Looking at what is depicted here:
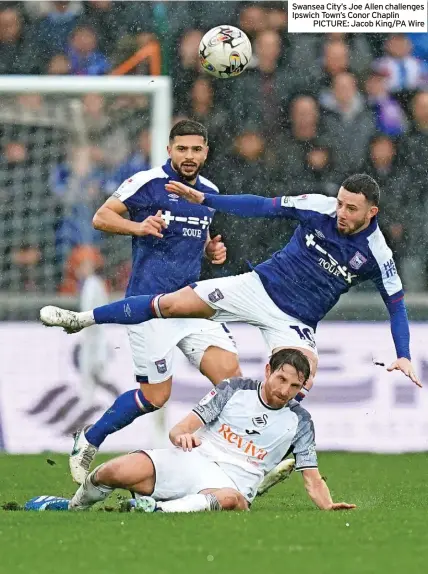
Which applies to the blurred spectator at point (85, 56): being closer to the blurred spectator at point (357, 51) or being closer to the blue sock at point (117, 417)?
the blurred spectator at point (357, 51)

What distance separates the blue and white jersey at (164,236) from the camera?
8.52 metres

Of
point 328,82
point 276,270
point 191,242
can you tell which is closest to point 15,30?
point 328,82

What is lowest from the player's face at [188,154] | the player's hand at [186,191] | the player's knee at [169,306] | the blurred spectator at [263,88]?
the player's knee at [169,306]

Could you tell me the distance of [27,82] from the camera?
34.6ft

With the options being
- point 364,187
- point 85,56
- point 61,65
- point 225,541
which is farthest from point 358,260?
point 61,65

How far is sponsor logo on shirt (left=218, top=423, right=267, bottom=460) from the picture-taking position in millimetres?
6664

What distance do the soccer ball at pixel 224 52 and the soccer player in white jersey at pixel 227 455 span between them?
316 centimetres

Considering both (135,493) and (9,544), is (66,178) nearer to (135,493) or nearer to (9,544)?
(135,493)

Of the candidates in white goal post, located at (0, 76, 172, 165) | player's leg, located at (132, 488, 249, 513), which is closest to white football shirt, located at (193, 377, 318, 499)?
player's leg, located at (132, 488, 249, 513)

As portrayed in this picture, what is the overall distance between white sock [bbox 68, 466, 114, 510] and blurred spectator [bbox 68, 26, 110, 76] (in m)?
5.57

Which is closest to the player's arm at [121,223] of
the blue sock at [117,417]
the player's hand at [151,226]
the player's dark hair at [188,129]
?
the player's hand at [151,226]

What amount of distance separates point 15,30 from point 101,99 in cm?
125

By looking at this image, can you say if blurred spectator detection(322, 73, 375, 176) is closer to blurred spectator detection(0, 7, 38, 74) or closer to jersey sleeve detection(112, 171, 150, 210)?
blurred spectator detection(0, 7, 38, 74)

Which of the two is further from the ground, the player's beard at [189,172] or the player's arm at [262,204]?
the player's beard at [189,172]
